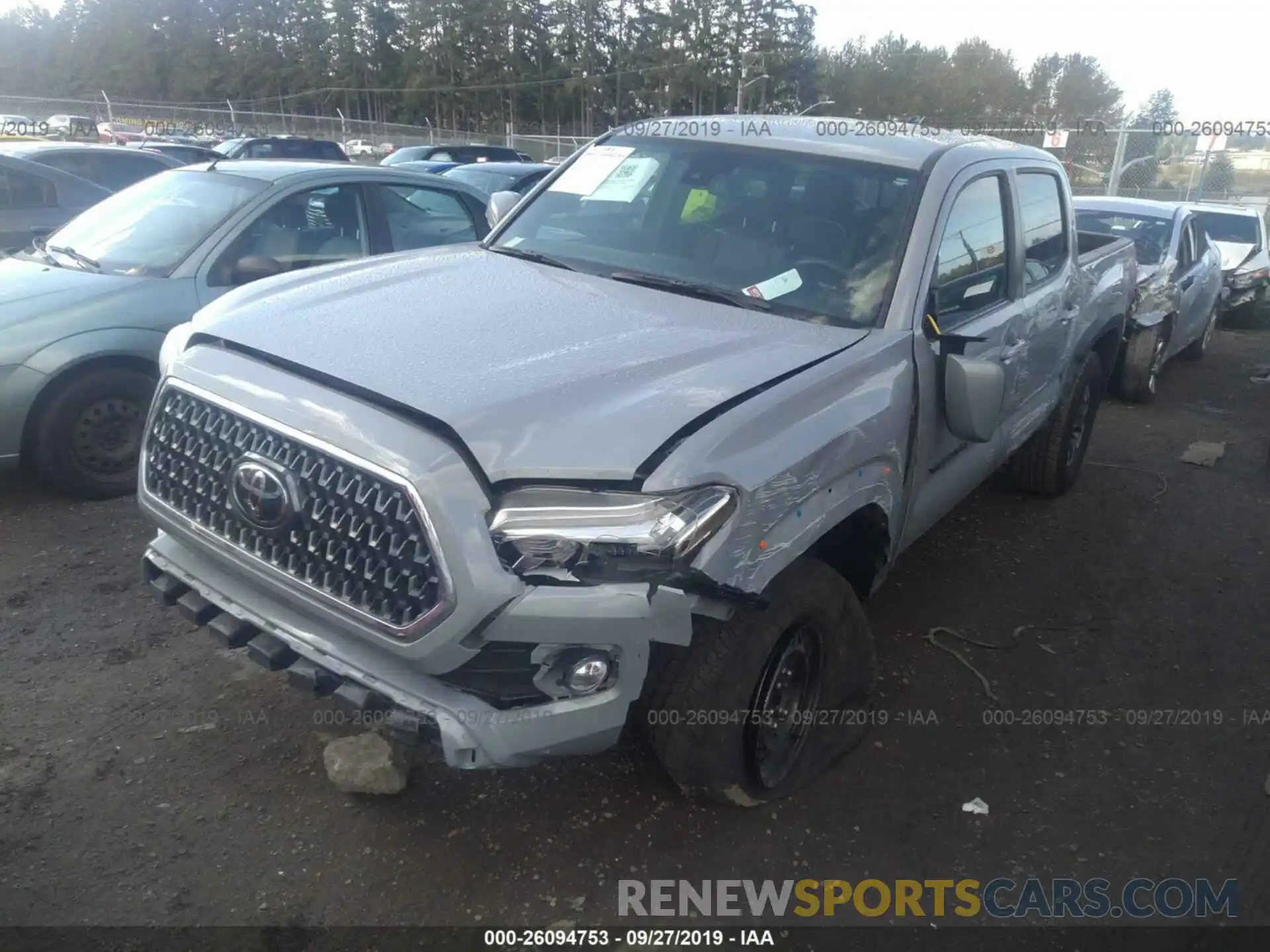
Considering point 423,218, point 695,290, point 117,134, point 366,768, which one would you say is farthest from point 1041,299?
point 117,134

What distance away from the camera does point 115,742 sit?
125 inches

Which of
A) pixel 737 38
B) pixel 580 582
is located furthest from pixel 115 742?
pixel 737 38

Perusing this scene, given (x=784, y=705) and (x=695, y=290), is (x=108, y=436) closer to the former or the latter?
(x=695, y=290)

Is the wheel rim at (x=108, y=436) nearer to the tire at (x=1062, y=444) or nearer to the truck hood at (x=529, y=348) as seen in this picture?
the truck hood at (x=529, y=348)

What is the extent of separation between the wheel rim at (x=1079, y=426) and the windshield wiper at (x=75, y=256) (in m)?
5.50

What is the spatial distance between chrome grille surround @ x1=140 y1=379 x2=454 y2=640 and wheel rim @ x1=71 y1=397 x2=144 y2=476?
7.97ft

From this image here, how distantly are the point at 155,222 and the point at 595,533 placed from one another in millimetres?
4344

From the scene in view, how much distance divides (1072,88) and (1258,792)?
239 feet

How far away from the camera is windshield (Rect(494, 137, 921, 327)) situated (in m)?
3.35

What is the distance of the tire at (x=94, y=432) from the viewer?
4695 mm

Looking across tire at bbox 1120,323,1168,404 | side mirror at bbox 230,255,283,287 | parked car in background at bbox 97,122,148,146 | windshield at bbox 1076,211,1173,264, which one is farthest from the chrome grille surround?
parked car in background at bbox 97,122,148,146

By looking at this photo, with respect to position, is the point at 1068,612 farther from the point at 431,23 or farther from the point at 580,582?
the point at 431,23

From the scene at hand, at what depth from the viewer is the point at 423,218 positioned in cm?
612

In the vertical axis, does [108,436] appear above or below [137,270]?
below
